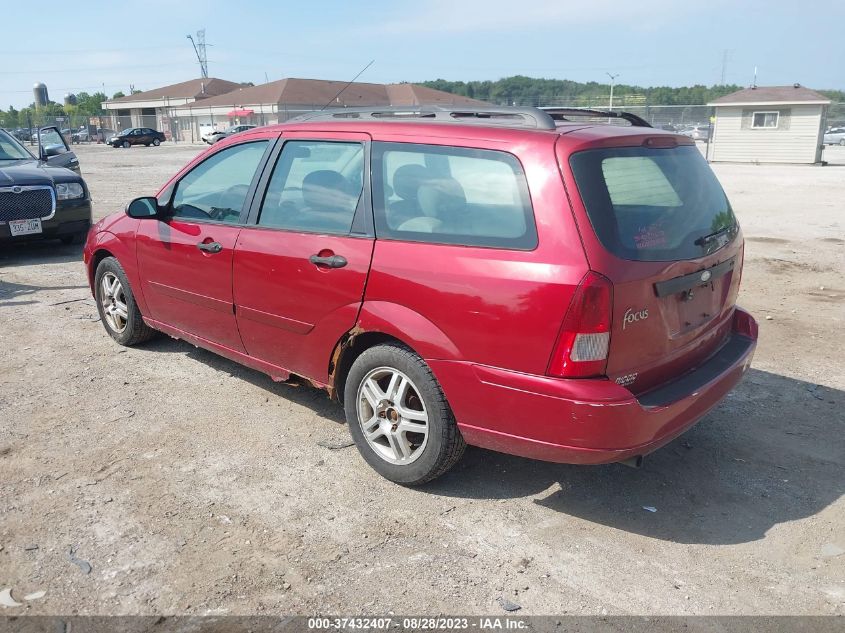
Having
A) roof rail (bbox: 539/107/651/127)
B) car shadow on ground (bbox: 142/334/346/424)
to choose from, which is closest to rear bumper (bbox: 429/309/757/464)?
car shadow on ground (bbox: 142/334/346/424)

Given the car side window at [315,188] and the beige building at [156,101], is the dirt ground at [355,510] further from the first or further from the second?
the beige building at [156,101]

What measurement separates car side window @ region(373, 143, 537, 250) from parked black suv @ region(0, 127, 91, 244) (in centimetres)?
696

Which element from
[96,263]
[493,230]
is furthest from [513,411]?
[96,263]

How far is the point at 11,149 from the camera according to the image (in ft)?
34.3

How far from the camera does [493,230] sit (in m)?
3.30

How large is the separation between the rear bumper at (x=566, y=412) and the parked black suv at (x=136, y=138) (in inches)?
2114

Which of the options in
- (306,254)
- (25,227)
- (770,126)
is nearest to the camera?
(306,254)

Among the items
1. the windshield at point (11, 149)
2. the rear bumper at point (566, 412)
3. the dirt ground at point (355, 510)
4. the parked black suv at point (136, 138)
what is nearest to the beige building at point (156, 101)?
the parked black suv at point (136, 138)

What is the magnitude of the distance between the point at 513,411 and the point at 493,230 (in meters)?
0.81

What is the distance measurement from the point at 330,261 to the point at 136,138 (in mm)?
54430

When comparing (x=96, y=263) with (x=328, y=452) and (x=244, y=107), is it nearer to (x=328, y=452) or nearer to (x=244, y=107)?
(x=328, y=452)

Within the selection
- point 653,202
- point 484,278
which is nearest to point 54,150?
point 484,278

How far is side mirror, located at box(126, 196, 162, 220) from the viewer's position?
4.96 meters

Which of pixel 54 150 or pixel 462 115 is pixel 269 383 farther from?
pixel 54 150
